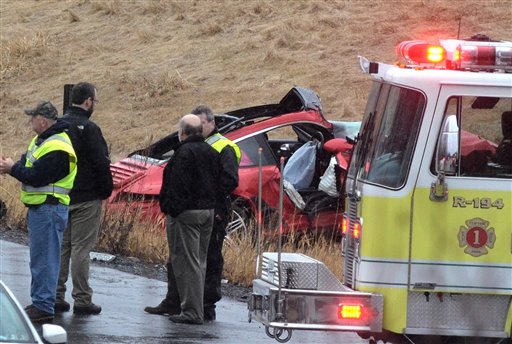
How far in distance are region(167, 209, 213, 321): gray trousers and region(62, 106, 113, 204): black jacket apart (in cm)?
61

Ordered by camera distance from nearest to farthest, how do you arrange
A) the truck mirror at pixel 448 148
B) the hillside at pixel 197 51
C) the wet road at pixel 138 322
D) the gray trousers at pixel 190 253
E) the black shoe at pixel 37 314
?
the truck mirror at pixel 448 148
the black shoe at pixel 37 314
the wet road at pixel 138 322
the gray trousers at pixel 190 253
the hillside at pixel 197 51

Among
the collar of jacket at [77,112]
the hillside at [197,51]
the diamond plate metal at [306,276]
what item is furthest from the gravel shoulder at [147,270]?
the hillside at [197,51]

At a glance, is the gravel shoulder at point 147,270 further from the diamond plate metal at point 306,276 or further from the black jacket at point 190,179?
the diamond plate metal at point 306,276

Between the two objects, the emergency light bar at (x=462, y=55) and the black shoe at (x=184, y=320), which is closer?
the emergency light bar at (x=462, y=55)

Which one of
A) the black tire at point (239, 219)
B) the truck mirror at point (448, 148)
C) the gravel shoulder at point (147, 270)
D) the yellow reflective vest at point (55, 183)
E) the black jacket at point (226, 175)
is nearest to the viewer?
the truck mirror at point (448, 148)

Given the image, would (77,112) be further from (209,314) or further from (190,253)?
(209,314)

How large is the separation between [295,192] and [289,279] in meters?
5.68

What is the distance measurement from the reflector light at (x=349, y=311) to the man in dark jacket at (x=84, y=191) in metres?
2.75

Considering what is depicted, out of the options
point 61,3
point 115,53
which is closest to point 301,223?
point 115,53

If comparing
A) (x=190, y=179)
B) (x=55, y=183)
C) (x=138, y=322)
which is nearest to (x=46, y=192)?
(x=55, y=183)

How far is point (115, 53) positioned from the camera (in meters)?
35.4

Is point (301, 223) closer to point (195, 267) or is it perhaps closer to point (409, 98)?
point (195, 267)

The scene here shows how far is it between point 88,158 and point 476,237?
10.9ft

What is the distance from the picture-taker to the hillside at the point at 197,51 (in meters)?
29.6
